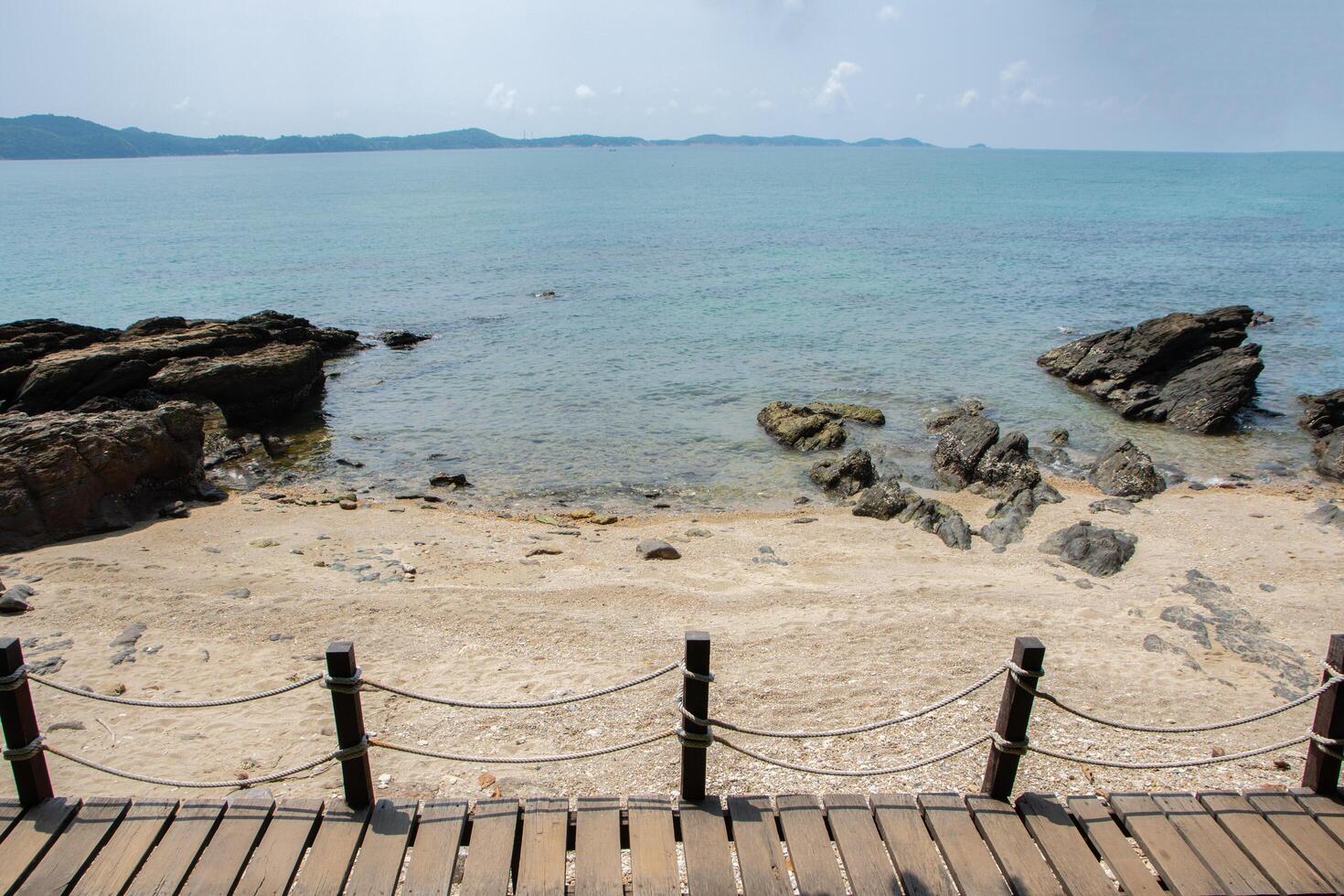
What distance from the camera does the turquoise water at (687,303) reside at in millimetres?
23062

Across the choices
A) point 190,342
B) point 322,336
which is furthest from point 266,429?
point 322,336

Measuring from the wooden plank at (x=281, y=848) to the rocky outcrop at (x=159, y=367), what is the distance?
19.9 metres

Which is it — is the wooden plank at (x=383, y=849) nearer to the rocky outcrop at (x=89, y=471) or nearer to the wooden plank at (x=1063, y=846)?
the wooden plank at (x=1063, y=846)

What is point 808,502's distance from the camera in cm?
1870

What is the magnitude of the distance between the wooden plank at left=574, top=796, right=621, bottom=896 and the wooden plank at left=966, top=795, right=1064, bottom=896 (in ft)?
8.22

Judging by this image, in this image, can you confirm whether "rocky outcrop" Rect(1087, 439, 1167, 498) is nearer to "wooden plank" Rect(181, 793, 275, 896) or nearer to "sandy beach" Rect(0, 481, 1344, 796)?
"sandy beach" Rect(0, 481, 1344, 796)

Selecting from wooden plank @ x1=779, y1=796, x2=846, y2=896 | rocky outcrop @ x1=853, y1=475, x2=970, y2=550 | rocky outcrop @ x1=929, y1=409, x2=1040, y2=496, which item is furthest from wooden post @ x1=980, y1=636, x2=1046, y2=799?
rocky outcrop @ x1=929, y1=409, x2=1040, y2=496

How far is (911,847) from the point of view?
5.52 m

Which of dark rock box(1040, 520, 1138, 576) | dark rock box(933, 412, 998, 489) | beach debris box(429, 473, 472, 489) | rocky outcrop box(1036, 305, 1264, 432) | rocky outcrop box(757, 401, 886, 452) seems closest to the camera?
dark rock box(1040, 520, 1138, 576)

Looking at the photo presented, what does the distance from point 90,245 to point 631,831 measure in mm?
76123

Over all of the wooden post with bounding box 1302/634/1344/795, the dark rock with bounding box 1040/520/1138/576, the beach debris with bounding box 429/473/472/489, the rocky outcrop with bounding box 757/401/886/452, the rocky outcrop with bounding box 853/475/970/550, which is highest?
the wooden post with bounding box 1302/634/1344/795

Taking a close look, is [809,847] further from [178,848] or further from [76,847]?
[76,847]

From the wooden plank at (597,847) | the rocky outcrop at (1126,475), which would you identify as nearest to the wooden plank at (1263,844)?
the wooden plank at (597,847)

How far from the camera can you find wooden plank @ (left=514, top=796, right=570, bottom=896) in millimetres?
5168
